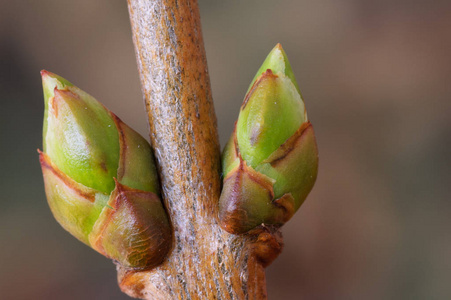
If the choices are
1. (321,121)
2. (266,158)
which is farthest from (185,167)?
(321,121)

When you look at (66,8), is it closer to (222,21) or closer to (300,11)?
(222,21)

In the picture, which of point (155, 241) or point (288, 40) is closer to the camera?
point (155, 241)

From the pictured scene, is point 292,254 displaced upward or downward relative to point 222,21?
downward

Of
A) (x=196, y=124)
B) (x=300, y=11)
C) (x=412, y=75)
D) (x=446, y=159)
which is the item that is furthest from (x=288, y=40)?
(x=196, y=124)

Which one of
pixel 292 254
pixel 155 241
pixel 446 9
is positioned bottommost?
pixel 292 254

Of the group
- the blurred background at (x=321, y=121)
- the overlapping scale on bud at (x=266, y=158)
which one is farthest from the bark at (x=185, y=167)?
the blurred background at (x=321, y=121)

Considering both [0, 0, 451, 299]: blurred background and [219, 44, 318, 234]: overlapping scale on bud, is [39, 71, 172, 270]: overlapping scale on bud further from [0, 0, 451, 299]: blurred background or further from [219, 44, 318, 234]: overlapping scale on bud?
[0, 0, 451, 299]: blurred background

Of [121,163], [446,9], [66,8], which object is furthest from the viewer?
[66,8]
